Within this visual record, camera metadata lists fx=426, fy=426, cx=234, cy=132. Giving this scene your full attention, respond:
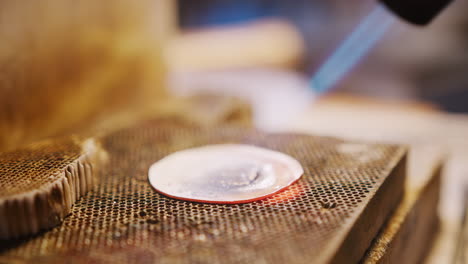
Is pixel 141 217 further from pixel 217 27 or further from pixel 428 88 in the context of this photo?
pixel 217 27

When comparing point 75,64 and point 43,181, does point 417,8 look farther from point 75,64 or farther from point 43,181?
point 75,64

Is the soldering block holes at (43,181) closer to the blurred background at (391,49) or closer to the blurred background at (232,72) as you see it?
the blurred background at (232,72)

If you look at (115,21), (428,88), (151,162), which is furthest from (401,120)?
(151,162)

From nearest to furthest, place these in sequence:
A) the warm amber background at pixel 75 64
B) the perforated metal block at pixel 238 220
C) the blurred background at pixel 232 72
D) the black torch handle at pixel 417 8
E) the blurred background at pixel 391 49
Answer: the perforated metal block at pixel 238 220 < the black torch handle at pixel 417 8 < the warm amber background at pixel 75 64 < the blurred background at pixel 232 72 < the blurred background at pixel 391 49

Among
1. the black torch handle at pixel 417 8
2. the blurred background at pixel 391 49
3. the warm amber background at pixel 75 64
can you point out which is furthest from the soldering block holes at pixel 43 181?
the blurred background at pixel 391 49


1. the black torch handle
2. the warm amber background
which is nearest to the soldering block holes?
the warm amber background

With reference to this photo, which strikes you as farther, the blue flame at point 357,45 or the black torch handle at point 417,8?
the blue flame at point 357,45
